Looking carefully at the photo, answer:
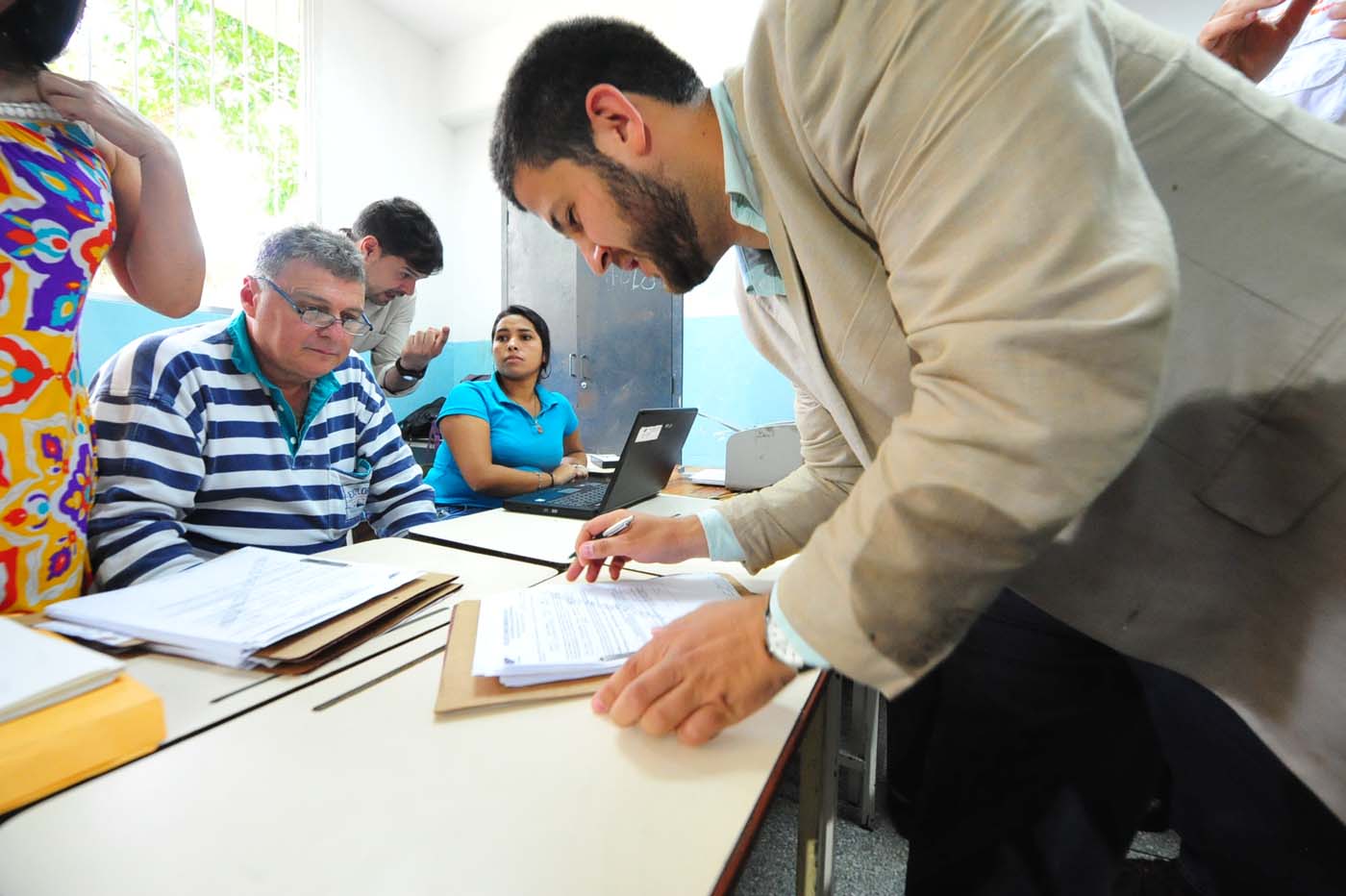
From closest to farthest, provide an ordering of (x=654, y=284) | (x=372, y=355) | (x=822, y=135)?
(x=822, y=135), (x=372, y=355), (x=654, y=284)

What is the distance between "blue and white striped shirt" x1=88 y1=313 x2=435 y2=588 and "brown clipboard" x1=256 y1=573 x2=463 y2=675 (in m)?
0.38

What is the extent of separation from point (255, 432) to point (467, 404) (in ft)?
2.97

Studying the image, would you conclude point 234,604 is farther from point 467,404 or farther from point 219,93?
point 219,93

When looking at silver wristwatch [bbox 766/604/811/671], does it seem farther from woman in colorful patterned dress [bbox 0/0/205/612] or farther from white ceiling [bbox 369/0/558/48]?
white ceiling [bbox 369/0/558/48]

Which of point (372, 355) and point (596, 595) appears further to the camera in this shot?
point (372, 355)

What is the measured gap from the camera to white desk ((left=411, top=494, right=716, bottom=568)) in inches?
43.6

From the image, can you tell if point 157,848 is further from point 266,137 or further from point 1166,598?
point 266,137

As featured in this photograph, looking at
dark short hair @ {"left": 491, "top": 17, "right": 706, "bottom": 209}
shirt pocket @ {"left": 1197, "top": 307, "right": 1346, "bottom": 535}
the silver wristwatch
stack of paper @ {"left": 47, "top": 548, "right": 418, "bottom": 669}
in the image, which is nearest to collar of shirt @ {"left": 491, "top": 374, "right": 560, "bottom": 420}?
stack of paper @ {"left": 47, "top": 548, "right": 418, "bottom": 669}

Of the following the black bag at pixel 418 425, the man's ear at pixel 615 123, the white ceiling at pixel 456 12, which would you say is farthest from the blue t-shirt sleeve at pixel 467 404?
the white ceiling at pixel 456 12

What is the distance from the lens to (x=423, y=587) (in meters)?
0.84

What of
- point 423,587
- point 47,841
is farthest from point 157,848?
Result: point 423,587

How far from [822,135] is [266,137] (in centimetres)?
346

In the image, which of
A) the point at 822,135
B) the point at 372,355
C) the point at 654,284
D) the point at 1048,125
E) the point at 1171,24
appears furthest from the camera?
the point at 654,284

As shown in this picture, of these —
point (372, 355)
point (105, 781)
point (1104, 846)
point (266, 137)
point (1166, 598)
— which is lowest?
point (1104, 846)
